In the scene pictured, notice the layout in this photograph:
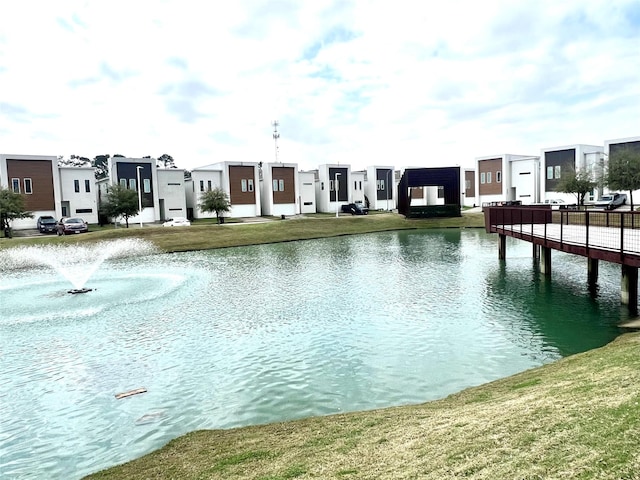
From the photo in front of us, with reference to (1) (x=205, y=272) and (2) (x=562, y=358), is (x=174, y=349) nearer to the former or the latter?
(2) (x=562, y=358)

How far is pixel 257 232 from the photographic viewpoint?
167 feet

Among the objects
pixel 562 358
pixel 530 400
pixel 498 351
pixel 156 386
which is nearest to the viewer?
pixel 530 400

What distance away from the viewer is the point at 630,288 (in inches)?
642

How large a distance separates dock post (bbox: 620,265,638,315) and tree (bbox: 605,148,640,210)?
34.4 m

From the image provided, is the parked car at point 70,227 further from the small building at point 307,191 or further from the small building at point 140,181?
the small building at point 307,191

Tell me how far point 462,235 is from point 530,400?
4372 centimetres

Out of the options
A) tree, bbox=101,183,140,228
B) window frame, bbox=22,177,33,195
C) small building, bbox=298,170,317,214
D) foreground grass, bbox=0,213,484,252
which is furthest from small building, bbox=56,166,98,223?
small building, bbox=298,170,317,214

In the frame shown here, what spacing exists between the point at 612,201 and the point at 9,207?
212 feet

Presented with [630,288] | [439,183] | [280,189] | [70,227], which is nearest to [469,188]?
[439,183]

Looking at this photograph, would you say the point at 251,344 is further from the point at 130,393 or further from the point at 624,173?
the point at 624,173

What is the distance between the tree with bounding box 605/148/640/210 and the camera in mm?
45062

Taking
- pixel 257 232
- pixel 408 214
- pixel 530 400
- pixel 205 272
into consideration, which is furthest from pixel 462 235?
pixel 530 400

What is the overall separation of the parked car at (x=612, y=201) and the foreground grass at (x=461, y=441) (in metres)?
50.5

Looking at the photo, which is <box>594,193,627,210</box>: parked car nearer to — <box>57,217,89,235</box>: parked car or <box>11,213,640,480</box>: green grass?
<box>11,213,640,480</box>: green grass
